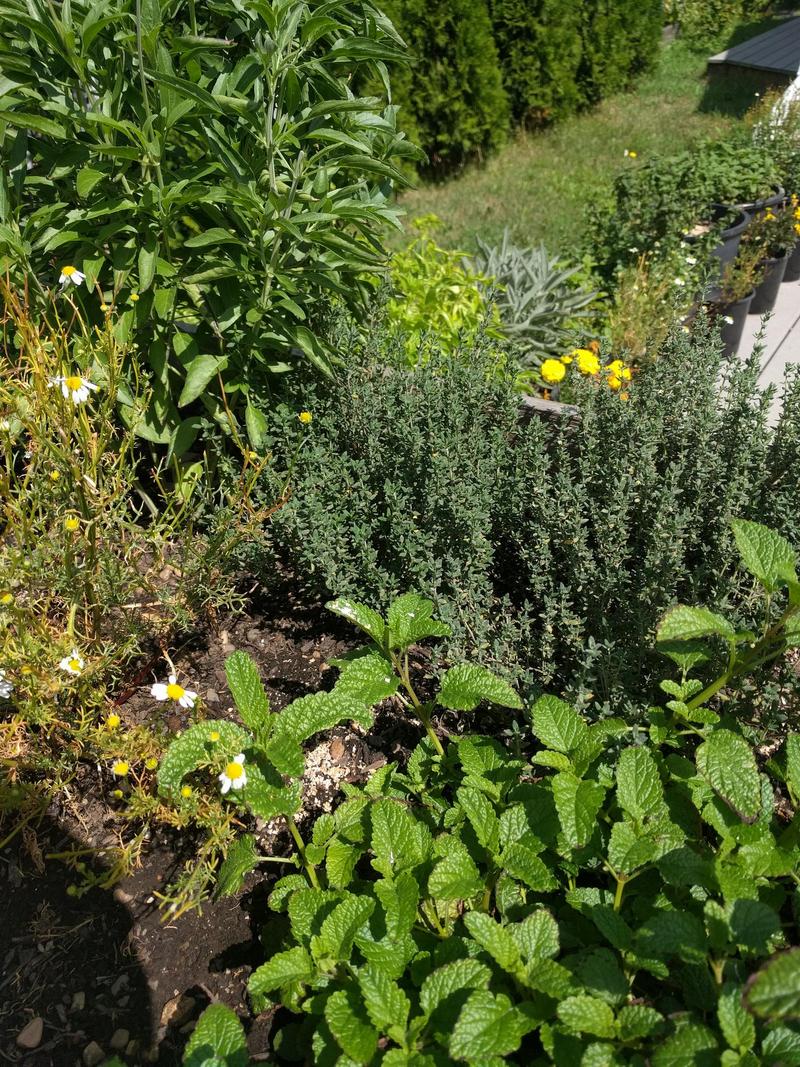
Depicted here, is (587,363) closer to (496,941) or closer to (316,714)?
(316,714)

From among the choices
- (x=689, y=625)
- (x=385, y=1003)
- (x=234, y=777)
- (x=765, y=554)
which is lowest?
(x=385, y=1003)

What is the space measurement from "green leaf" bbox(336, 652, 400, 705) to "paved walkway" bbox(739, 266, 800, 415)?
3.29m

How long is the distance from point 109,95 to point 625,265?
348cm

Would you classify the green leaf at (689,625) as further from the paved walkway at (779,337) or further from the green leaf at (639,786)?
the paved walkway at (779,337)

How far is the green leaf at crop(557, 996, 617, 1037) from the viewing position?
1.29 metres

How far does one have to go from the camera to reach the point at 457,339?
3607 millimetres

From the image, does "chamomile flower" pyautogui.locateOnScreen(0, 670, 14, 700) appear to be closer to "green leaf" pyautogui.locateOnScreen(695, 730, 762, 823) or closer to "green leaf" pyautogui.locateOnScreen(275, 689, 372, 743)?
"green leaf" pyautogui.locateOnScreen(275, 689, 372, 743)

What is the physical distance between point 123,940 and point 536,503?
157 cm

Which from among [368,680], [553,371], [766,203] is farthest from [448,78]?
[368,680]

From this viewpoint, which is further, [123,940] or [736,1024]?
[123,940]

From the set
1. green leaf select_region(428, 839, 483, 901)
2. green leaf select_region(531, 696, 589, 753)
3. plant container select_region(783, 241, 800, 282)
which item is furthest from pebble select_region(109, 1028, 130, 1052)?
plant container select_region(783, 241, 800, 282)

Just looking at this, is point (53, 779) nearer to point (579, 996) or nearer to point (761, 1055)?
point (579, 996)

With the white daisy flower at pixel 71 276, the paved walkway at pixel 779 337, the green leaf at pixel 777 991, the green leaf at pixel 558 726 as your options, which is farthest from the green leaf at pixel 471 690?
the paved walkway at pixel 779 337

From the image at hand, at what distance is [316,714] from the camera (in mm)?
1723
